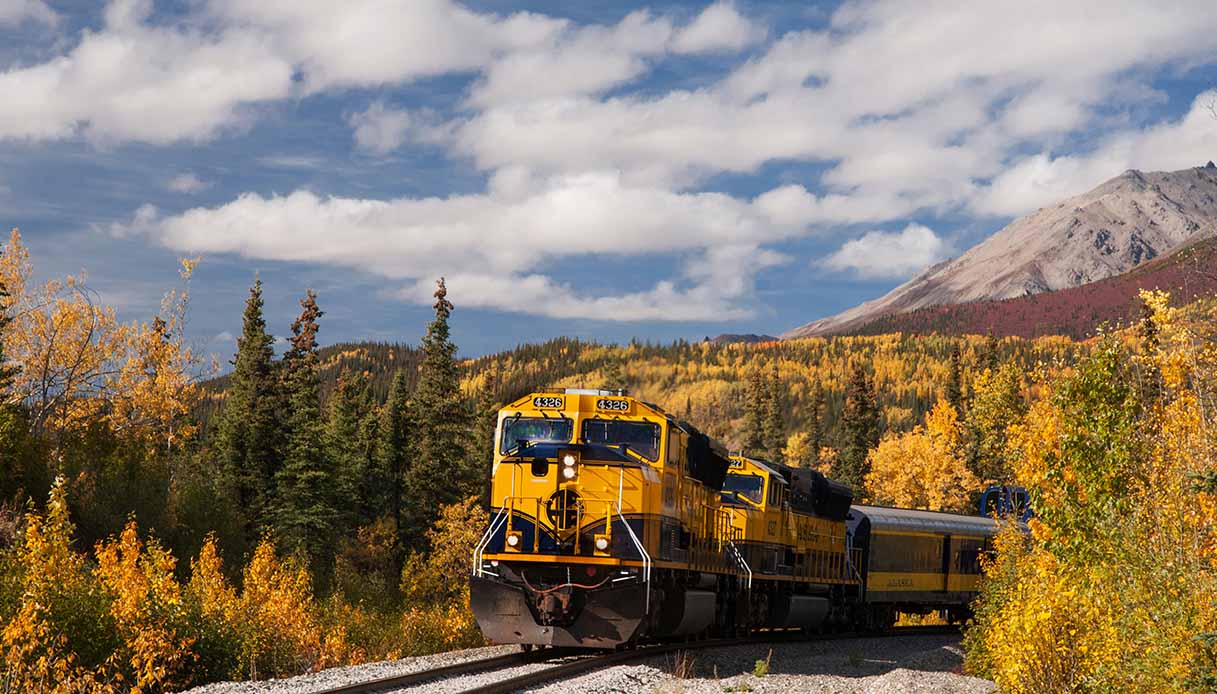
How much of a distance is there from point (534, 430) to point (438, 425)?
1768 inches

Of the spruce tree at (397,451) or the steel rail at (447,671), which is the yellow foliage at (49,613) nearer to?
the steel rail at (447,671)

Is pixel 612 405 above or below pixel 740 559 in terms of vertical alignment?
above

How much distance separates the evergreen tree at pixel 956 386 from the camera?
97625 mm

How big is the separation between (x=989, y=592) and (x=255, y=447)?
4671cm

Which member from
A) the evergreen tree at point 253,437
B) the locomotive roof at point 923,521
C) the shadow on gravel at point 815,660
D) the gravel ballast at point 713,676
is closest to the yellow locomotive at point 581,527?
the gravel ballast at point 713,676

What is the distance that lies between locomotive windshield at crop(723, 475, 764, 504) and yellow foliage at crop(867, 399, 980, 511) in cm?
5001

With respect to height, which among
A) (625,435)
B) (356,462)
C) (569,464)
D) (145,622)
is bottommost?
(145,622)

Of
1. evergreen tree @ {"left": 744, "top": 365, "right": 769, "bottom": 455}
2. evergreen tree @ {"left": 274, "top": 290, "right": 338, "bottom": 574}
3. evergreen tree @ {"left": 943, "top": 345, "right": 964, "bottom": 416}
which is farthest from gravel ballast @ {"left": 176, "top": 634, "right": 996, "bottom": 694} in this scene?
evergreen tree @ {"left": 744, "top": 365, "right": 769, "bottom": 455}

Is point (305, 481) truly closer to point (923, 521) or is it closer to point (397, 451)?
point (397, 451)

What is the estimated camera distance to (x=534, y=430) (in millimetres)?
21031

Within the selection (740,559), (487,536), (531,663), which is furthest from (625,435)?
(740,559)

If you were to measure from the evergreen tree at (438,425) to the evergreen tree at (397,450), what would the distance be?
3.28 metres

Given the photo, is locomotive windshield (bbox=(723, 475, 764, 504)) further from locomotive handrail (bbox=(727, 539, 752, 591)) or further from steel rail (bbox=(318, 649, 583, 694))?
steel rail (bbox=(318, 649, 583, 694))

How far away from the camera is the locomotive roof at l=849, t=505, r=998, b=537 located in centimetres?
3906
